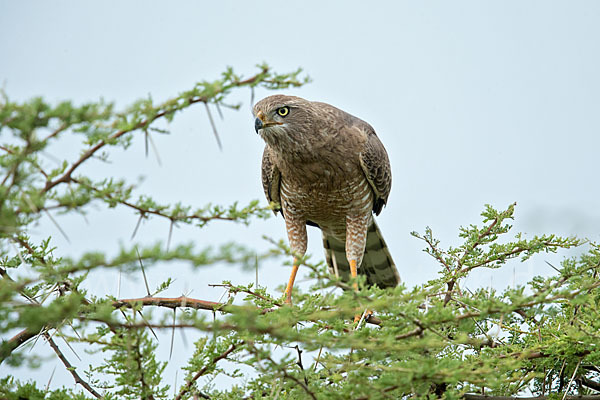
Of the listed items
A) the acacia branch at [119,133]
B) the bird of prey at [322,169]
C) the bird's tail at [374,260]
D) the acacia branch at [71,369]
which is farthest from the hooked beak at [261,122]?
the acacia branch at [119,133]

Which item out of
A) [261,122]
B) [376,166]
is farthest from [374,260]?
[261,122]

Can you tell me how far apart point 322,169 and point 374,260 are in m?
1.69

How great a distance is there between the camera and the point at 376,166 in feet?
18.1

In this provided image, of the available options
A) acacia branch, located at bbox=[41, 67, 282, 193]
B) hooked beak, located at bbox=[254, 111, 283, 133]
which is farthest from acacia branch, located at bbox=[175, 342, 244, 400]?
hooked beak, located at bbox=[254, 111, 283, 133]

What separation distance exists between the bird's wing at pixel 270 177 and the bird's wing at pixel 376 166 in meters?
0.82

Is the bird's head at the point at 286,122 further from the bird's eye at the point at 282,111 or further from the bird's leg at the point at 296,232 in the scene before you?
the bird's leg at the point at 296,232

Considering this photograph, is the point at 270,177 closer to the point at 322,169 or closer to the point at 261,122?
the point at 322,169

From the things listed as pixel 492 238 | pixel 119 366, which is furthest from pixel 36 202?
pixel 492 238

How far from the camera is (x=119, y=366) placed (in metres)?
2.42

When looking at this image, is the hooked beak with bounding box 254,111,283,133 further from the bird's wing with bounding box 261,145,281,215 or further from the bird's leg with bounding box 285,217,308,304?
the bird's leg with bounding box 285,217,308,304

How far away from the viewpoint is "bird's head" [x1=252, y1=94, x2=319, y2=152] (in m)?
5.05

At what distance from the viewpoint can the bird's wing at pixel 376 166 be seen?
545 centimetres

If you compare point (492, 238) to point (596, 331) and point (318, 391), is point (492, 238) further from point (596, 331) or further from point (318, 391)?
point (318, 391)

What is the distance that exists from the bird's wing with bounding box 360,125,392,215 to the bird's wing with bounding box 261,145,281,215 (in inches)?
32.5
